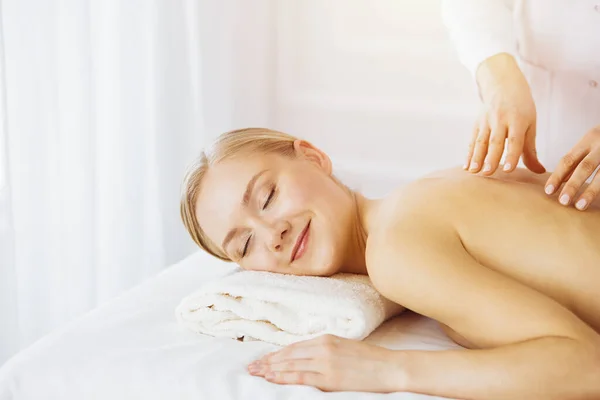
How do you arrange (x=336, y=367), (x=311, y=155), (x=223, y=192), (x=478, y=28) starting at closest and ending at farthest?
(x=336, y=367) < (x=223, y=192) < (x=311, y=155) < (x=478, y=28)

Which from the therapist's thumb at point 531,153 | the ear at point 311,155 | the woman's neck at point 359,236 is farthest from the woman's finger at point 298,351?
the therapist's thumb at point 531,153

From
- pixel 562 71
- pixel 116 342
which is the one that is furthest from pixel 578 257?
pixel 562 71

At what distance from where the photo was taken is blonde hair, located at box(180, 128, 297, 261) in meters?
1.83

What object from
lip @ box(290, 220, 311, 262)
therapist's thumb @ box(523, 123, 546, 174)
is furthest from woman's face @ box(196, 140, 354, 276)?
therapist's thumb @ box(523, 123, 546, 174)

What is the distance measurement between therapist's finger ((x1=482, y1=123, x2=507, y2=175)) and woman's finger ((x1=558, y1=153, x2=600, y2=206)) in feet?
0.49

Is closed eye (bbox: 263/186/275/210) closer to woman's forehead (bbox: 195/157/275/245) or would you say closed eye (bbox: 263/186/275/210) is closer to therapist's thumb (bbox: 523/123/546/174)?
woman's forehead (bbox: 195/157/275/245)

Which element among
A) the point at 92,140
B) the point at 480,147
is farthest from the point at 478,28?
the point at 92,140

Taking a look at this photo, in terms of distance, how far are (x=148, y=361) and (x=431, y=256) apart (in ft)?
1.79

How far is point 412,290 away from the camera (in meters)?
1.51

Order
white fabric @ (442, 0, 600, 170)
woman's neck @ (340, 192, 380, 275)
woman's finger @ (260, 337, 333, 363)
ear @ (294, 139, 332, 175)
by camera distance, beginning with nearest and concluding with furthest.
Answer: woman's finger @ (260, 337, 333, 363) < woman's neck @ (340, 192, 380, 275) < ear @ (294, 139, 332, 175) < white fabric @ (442, 0, 600, 170)

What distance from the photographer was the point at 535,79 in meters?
2.58

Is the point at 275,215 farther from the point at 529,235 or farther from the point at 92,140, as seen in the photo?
the point at 92,140

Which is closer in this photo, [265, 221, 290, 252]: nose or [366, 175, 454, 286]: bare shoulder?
[366, 175, 454, 286]: bare shoulder

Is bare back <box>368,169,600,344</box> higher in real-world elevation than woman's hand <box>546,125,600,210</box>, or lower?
lower
